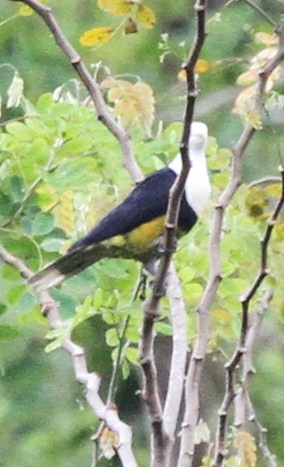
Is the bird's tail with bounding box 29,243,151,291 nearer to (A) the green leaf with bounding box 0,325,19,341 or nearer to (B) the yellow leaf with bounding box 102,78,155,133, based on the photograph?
(A) the green leaf with bounding box 0,325,19,341

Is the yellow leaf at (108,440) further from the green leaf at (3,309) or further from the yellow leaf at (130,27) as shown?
the yellow leaf at (130,27)

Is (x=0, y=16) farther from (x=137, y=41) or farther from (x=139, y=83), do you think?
(x=139, y=83)

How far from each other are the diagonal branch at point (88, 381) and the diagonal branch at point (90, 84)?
264mm

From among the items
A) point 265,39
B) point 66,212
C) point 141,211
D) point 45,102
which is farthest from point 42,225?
point 265,39

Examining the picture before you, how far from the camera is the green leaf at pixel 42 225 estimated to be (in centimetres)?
281

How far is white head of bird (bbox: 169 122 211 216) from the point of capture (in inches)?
121

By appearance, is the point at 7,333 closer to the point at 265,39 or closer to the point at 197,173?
the point at 197,173

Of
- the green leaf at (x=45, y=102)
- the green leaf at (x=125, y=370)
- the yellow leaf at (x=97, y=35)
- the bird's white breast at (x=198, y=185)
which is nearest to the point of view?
the yellow leaf at (x=97, y=35)

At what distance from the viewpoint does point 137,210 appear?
3.13 metres

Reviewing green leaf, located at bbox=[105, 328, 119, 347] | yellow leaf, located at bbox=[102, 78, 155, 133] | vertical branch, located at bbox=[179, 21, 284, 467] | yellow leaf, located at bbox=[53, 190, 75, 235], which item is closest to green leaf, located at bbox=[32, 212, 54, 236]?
yellow leaf, located at bbox=[53, 190, 75, 235]

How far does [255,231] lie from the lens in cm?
258

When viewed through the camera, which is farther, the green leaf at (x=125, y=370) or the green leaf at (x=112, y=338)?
the green leaf at (x=112, y=338)

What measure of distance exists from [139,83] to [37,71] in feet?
Answer: 16.6

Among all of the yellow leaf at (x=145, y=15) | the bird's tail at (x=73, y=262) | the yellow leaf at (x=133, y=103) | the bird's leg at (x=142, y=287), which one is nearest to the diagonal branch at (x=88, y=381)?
the bird's tail at (x=73, y=262)
